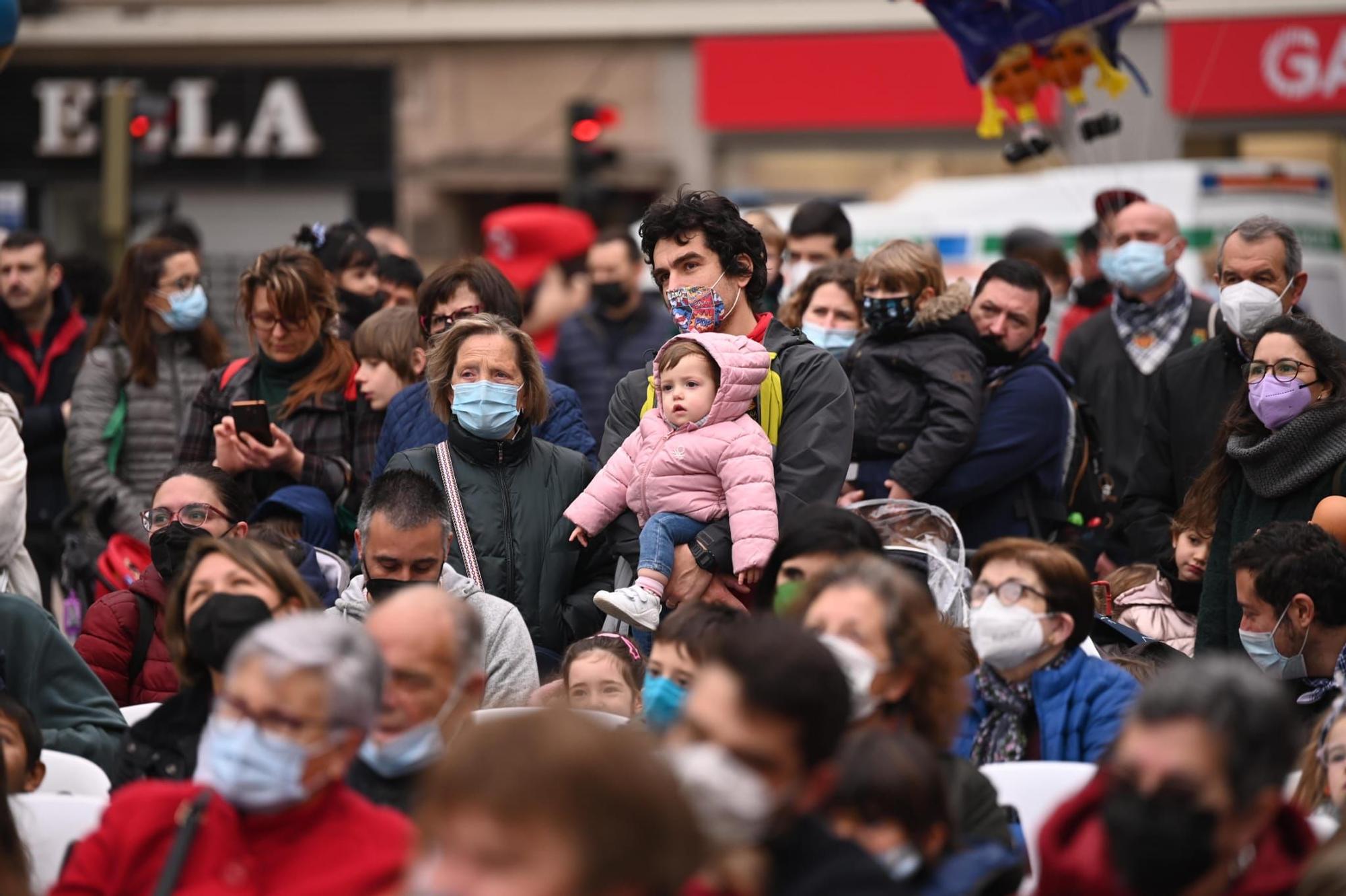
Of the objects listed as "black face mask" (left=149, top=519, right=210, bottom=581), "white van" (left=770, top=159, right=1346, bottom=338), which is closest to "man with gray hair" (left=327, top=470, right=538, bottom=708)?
"black face mask" (left=149, top=519, right=210, bottom=581)

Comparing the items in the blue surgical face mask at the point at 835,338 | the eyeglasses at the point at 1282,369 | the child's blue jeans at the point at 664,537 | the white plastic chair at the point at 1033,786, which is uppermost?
the blue surgical face mask at the point at 835,338

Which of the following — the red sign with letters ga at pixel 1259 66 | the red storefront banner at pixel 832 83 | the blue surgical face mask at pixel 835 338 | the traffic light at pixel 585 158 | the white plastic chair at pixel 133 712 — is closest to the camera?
the white plastic chair at pixel 133 712

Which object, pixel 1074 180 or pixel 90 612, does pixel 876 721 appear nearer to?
pixel 90 612

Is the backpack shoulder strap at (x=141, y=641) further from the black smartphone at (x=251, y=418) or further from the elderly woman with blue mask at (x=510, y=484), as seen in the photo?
the black smartphone at (x=251, y=418)

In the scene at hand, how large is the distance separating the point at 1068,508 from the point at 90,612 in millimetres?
3472

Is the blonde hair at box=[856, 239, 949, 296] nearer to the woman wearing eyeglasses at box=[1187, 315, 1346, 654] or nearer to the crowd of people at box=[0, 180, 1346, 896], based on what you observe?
the crowd of people at box=[0, 180, 1346, 896]

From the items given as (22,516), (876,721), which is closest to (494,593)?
(22,516)

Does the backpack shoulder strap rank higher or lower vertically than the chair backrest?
higher

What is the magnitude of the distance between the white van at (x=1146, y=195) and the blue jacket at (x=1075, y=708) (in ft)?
28.6

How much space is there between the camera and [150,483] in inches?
315

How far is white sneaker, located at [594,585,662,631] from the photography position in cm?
549

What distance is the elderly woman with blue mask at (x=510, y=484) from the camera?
602 cm

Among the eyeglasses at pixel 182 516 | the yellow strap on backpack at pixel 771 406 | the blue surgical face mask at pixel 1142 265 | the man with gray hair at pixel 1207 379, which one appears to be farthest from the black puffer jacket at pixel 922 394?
the eyeglasses at pixel 182 516

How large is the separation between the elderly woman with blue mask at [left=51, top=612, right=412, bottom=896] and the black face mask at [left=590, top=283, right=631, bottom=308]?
6635mm
